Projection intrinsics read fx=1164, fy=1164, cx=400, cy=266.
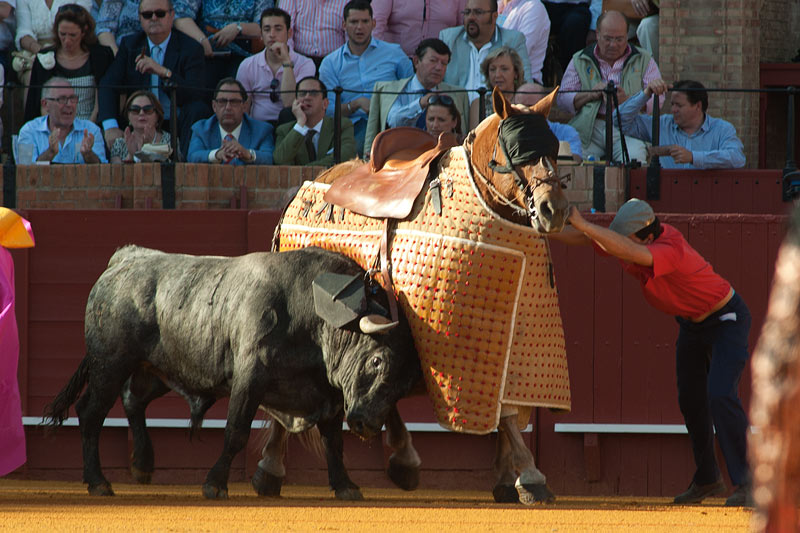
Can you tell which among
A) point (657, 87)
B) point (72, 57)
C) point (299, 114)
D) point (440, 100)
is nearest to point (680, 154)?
point (657, 87)

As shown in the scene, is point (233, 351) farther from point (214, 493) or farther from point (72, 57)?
point (72, 57)

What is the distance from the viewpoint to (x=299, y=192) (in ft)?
22.5

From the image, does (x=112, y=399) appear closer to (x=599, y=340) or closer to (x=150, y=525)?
(x=150, y=525)

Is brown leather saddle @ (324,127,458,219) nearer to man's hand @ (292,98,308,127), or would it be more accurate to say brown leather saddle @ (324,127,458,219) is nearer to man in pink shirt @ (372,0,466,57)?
man's hand @ (292,98,308,127)

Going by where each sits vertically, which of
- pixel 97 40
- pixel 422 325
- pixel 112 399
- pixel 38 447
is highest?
pixel 97 40

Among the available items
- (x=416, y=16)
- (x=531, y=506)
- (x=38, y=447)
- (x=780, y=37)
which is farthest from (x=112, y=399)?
(x=780, y=37)

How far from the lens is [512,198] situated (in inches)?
223

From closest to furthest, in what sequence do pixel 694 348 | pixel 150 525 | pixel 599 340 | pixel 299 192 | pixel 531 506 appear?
pixel 150 525, pixel 531 506, pixel 694 348, pixel 299 192, pixel 599 340

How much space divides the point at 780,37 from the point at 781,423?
1217cm

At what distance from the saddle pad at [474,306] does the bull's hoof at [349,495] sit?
0.82 meters

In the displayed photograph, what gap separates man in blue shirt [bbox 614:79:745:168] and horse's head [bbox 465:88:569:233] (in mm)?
3513

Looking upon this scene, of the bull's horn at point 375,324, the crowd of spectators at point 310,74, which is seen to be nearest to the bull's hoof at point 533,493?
the bull's horn at point 375,324

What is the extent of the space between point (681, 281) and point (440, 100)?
2997mm

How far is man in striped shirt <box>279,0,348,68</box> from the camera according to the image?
1038 centimetres
